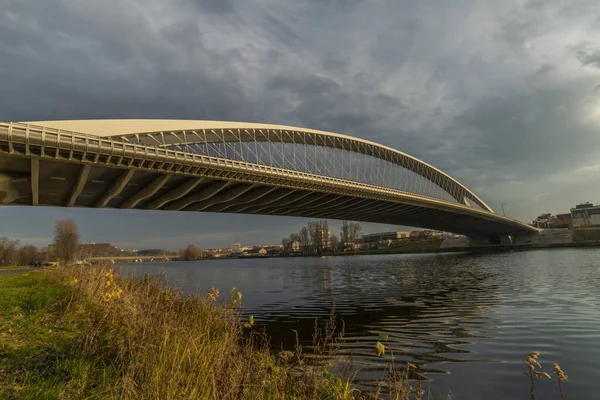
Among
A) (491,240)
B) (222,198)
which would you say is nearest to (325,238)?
(491,240)

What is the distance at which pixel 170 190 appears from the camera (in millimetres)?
35125

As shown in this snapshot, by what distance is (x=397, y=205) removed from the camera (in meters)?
57.3

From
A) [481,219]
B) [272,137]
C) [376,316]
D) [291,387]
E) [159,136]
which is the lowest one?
[376,316]

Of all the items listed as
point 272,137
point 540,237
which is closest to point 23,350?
point 272,137

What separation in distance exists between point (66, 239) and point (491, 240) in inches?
4861

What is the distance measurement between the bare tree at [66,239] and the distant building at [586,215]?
5902 inches

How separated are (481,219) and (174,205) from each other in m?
72.5

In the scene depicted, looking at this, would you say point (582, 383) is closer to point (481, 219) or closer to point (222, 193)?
point (222, 193)

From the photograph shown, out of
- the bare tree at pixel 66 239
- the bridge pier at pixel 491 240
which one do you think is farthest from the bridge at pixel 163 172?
the bridge pier at pixel 491 240

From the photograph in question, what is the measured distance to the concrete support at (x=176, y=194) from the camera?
101 feet

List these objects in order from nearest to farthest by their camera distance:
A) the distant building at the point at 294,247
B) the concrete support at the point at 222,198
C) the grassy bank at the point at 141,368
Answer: the grassy bank at the point at 141,368 < the concrete support at the point at 222,198 < the distant building at the point at 294,247

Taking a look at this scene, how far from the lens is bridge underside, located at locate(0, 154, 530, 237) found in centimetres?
2512

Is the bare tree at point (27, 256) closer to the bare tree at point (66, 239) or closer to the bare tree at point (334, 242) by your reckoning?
the bare tree at point (66, 239)

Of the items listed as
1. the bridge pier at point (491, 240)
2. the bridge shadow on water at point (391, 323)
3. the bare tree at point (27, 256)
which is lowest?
the bridge shadow on water at point (391, 323)
